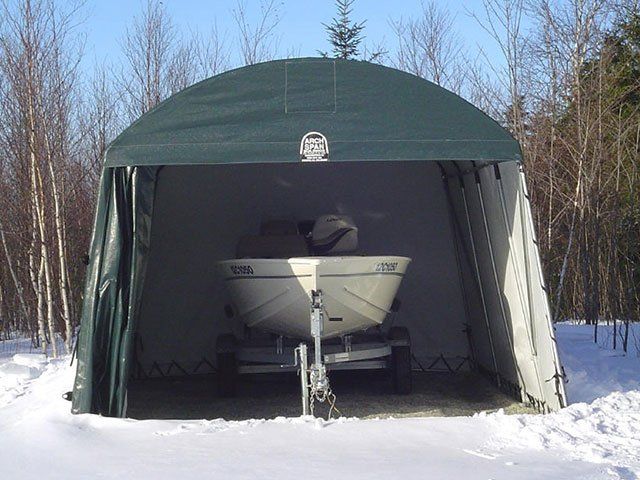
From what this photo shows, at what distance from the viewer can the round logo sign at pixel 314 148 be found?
6.84 metres

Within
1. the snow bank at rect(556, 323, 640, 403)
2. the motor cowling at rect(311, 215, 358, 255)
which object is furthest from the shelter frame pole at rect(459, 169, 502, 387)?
the motor cowling at rect(311, 215, 358, 255)

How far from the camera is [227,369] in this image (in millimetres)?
9070

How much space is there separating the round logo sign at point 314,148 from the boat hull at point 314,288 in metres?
1.24

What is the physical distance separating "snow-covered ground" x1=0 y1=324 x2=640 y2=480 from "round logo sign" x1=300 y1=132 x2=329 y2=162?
1866 mm

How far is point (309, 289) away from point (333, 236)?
168cm

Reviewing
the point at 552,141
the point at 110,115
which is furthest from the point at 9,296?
the point at 552,141

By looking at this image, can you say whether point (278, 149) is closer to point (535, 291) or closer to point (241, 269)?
point (241, 269)

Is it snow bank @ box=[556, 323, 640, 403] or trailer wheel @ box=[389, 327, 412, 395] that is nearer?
snow bank @ box=[556, 323, 640, 403]

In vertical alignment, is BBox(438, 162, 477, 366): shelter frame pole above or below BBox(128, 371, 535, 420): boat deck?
above

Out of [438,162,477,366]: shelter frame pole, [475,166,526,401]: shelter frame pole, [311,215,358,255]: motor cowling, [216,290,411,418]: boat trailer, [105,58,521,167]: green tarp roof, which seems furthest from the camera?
[438,162,477,366]: shelter frame pole

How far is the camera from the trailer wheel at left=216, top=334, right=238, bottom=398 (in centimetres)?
905

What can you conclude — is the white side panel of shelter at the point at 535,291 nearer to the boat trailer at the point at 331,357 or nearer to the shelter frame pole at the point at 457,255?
the boat trailer at the point at 331,357

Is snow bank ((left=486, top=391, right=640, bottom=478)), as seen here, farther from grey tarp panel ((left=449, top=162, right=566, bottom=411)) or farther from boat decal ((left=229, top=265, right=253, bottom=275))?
boat decal ((left=229, top=265, right=253, bottom=275))

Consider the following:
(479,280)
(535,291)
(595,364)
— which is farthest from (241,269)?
(595,364)
